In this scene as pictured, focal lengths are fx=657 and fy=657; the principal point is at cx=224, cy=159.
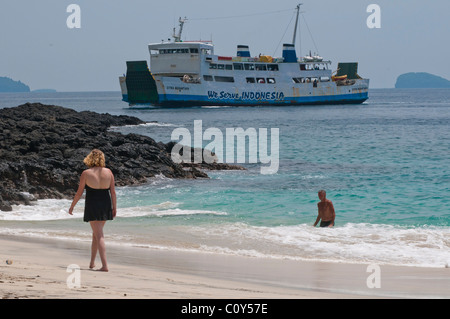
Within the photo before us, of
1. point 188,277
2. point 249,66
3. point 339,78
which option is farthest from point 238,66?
point 188,277

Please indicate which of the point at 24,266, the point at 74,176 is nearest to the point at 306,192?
the point at 74,176

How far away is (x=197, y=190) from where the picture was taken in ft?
50.8

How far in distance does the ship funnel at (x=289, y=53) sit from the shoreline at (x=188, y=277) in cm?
5965

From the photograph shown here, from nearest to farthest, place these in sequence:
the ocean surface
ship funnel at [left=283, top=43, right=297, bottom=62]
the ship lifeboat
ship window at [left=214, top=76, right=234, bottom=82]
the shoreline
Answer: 1. the shoreline
2. the ocean surface
3. ship window at [left=214, top=76, right=234, bottom=82]
4. ship funnel at [left=283, top=43, right=297, bottom=62]
5. the ship lifeboat

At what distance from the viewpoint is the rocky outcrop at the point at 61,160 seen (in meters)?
13.3

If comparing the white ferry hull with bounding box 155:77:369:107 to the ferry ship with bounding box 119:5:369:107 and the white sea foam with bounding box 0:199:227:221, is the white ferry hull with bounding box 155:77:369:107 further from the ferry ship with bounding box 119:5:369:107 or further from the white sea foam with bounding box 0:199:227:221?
the white sea foam with bounding box 0:199:227:221

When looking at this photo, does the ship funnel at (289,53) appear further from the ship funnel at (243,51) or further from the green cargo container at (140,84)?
the green cargo container at (140,84)

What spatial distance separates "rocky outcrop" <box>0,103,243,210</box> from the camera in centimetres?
1334

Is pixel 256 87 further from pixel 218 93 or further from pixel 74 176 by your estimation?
pixel 74 176

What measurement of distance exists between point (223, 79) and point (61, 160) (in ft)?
Answer: 166

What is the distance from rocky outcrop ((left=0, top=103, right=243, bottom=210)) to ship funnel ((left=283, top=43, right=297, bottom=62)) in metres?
47.5

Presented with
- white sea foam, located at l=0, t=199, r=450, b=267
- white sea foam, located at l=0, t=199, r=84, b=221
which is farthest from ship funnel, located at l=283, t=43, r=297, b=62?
white sea foam, located at l=0, t=199, r=450, b=267
